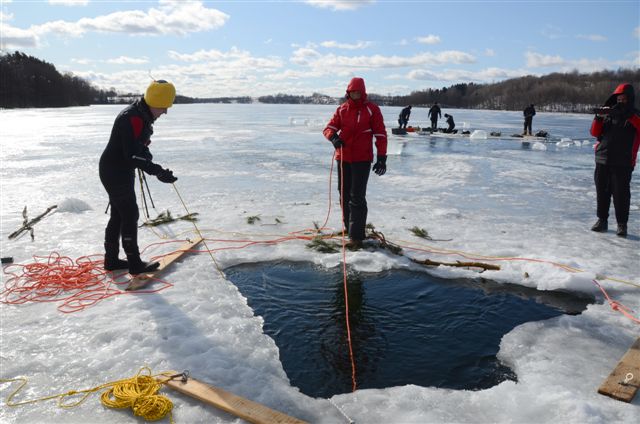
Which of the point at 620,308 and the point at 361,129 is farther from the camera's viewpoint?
the point at 361,129

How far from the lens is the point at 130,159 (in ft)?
12.5

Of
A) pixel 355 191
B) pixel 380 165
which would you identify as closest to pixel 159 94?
pixel 355 191

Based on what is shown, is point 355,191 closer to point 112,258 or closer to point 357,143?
point 357,143

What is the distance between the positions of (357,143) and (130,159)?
2.42m

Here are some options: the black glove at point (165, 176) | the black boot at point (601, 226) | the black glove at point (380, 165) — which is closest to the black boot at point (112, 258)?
the black glove at point (165, 176)

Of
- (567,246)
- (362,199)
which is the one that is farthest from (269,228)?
(567,246)

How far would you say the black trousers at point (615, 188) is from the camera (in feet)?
18.3

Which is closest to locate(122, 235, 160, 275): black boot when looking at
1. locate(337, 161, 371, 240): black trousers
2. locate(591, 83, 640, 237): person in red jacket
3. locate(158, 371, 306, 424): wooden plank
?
locate(158, 371, 306, 424): wooden plank

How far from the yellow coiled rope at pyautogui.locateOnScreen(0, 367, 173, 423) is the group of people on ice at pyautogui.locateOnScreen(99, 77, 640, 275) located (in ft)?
5.92

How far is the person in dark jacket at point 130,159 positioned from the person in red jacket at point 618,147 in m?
5.02

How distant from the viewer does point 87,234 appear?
562cm

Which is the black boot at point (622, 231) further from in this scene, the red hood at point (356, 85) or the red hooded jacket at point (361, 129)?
the red hood at point (356, 85)

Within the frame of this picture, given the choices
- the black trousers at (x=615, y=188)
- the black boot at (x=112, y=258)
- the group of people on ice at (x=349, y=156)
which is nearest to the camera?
the group of people on ice at (x=349, y=156)

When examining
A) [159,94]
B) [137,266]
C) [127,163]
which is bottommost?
[137,266]
